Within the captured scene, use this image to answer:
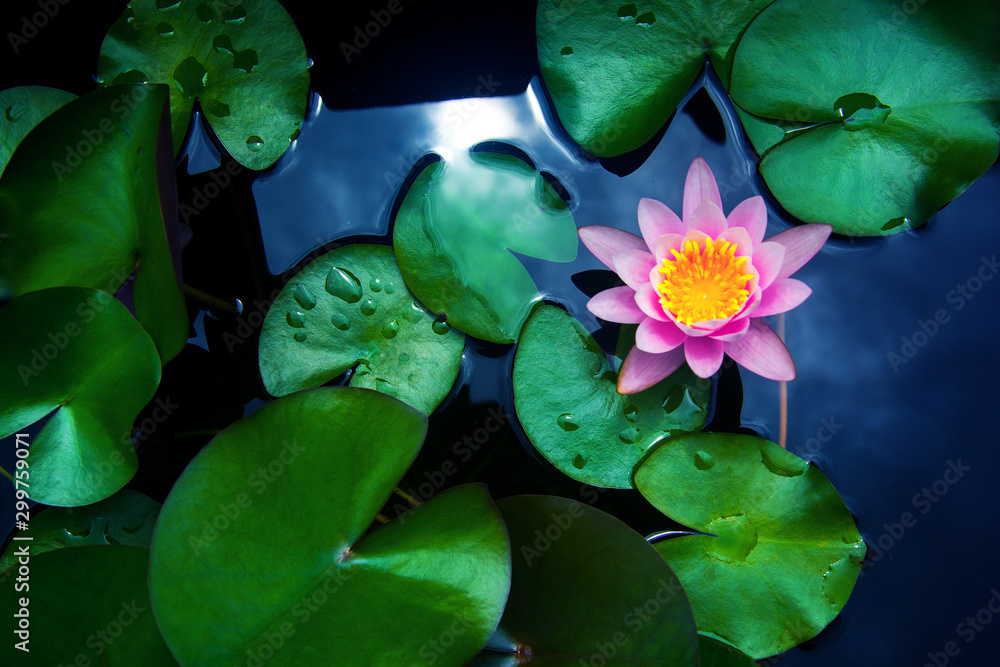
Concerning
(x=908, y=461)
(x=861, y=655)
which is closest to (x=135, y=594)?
(x=861, y=655)

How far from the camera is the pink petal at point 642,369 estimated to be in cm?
148

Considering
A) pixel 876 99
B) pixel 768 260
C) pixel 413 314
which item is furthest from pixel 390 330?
pixel 876 99

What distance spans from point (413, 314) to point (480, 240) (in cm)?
30

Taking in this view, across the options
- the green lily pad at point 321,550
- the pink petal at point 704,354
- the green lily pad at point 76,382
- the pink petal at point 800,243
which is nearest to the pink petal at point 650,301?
the pink petal at point 704,354

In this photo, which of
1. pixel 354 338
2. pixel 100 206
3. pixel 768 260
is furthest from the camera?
pixel 354 338

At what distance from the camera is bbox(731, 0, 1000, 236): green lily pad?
4.96ft

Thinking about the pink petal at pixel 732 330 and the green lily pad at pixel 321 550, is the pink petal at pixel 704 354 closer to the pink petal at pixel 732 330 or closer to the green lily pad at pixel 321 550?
the pink petal at pixel 732 330

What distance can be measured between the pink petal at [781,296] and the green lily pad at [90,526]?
1.79 m

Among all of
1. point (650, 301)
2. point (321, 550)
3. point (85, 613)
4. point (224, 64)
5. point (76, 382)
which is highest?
point (224, 64)

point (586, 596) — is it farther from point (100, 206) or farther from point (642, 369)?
point (100, 206)

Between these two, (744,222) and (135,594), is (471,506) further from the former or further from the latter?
(744,222)

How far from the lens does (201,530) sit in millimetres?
1196

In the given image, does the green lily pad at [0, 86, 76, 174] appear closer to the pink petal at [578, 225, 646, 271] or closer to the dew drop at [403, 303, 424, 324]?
the dew drop at [403, 303, 424, 324]

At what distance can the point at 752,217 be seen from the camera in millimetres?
1422
